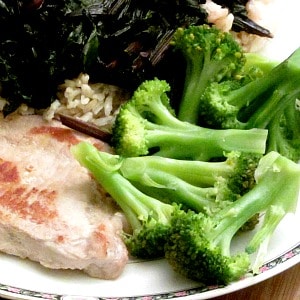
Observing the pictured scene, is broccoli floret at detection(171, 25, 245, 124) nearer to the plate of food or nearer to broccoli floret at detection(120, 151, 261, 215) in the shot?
the plate of food

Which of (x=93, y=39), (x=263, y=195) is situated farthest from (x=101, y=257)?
(x=93, y=39)

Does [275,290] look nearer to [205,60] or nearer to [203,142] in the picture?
[203,142]

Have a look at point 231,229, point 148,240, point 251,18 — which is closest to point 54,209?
point 148,240

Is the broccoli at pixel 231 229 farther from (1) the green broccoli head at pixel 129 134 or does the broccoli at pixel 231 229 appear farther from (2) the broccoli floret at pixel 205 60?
(2) the broccoli floret at pixel 205 60

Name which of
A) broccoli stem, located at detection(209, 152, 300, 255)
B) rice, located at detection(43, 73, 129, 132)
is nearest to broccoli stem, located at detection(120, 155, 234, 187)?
broccoli stem, located at detection(209, 152, 300, 255)

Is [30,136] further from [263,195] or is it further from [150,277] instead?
[263,195]
